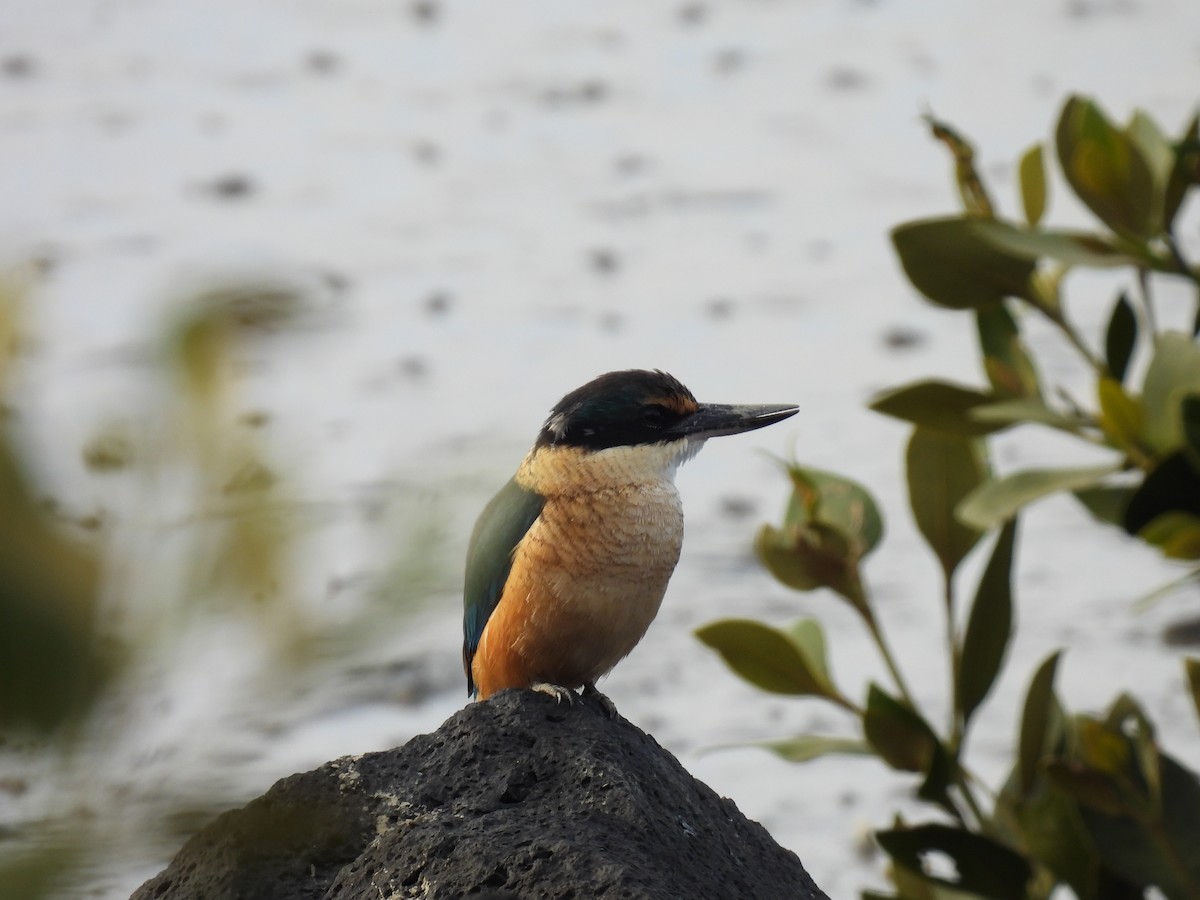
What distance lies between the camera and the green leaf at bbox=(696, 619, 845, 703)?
87.7 inches

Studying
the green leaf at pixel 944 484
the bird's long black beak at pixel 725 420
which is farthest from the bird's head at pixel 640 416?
the green leaf at pixel 944 484

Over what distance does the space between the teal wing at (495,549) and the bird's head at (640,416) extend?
0.15m

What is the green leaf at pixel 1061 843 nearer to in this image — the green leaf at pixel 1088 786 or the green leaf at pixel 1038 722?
the green leaf at pixel 1088 786

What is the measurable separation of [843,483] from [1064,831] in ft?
2.23

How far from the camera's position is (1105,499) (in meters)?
2.19

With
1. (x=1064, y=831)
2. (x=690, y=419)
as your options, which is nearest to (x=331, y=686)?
(x=1064, y=831)

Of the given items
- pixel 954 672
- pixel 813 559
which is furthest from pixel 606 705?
pixel 954 672

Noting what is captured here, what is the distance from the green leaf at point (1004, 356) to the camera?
2188mm

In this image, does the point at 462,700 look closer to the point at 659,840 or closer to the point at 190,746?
the point at 659,840

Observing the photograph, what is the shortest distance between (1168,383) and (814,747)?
2.69 ft

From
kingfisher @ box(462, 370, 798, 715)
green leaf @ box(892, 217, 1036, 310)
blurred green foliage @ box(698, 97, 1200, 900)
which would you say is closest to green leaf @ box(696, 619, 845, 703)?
blurred green foliage @ box(698, 97, 1200, 900)

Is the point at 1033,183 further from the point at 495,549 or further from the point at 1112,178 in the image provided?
the point at 495,549

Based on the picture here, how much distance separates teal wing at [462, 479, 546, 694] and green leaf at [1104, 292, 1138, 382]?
1107mm

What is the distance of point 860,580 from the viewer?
2268mm
